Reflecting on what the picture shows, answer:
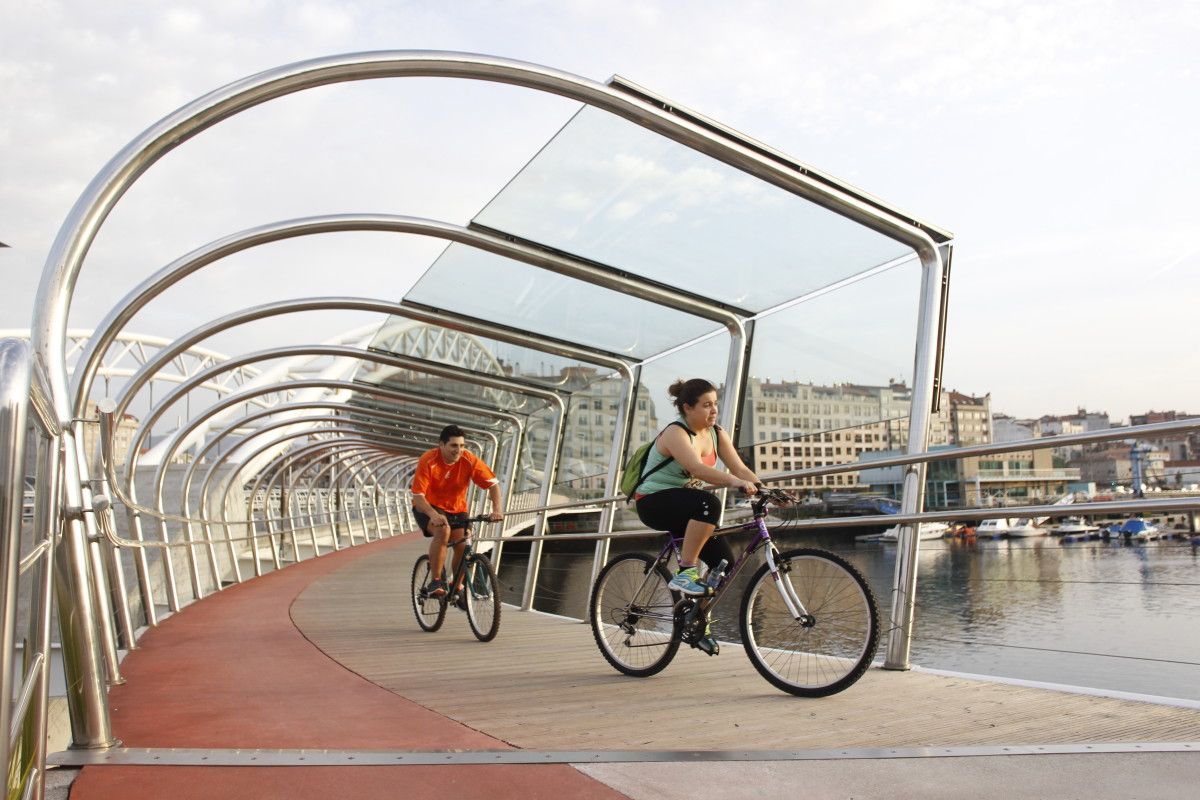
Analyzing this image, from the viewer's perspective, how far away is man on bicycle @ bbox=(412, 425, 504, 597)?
301 inches

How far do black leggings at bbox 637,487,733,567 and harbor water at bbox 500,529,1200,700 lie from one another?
0.16 meters

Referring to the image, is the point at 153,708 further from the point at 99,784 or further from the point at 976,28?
the point at 976,28

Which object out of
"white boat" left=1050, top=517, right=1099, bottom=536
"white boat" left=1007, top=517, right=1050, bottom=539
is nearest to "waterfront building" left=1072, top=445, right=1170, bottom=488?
"white boat" left=1050, top=517, right=1099, bottom=536

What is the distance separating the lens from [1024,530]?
4414 millimetres

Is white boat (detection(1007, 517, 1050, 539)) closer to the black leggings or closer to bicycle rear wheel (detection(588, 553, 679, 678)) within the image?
the black leggings

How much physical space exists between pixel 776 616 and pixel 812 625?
0.21 m

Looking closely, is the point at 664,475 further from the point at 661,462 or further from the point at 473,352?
the point at 473,352

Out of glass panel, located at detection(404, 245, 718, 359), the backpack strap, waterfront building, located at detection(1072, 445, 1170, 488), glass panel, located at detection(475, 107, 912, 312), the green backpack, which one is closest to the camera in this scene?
waterfront building, located at detection(1072, 445, 1170, 488)

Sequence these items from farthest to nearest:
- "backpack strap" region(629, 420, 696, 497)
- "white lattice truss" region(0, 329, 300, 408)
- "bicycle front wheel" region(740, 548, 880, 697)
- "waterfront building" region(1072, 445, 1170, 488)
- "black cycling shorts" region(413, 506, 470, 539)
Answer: "white lattice truss" region(0, 329, 300, 408) → "black cycling shorts" region(413, 506, 470, 539) → "backpack strap" region(629, 420, 696, 497) → "bicycle front wheel" region(740, 548, 880, 697) → "waterfront building" region(1072, 445, 1170, 488)

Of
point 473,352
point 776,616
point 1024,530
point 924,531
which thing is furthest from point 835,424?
point 473,352

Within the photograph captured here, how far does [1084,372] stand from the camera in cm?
1285

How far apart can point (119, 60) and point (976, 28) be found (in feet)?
23.4

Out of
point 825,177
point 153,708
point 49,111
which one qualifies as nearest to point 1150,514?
point 825,177

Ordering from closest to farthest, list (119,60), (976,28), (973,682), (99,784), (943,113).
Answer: (99,784)
(973,682)
(976,28)
(943,113)
(119,60)
